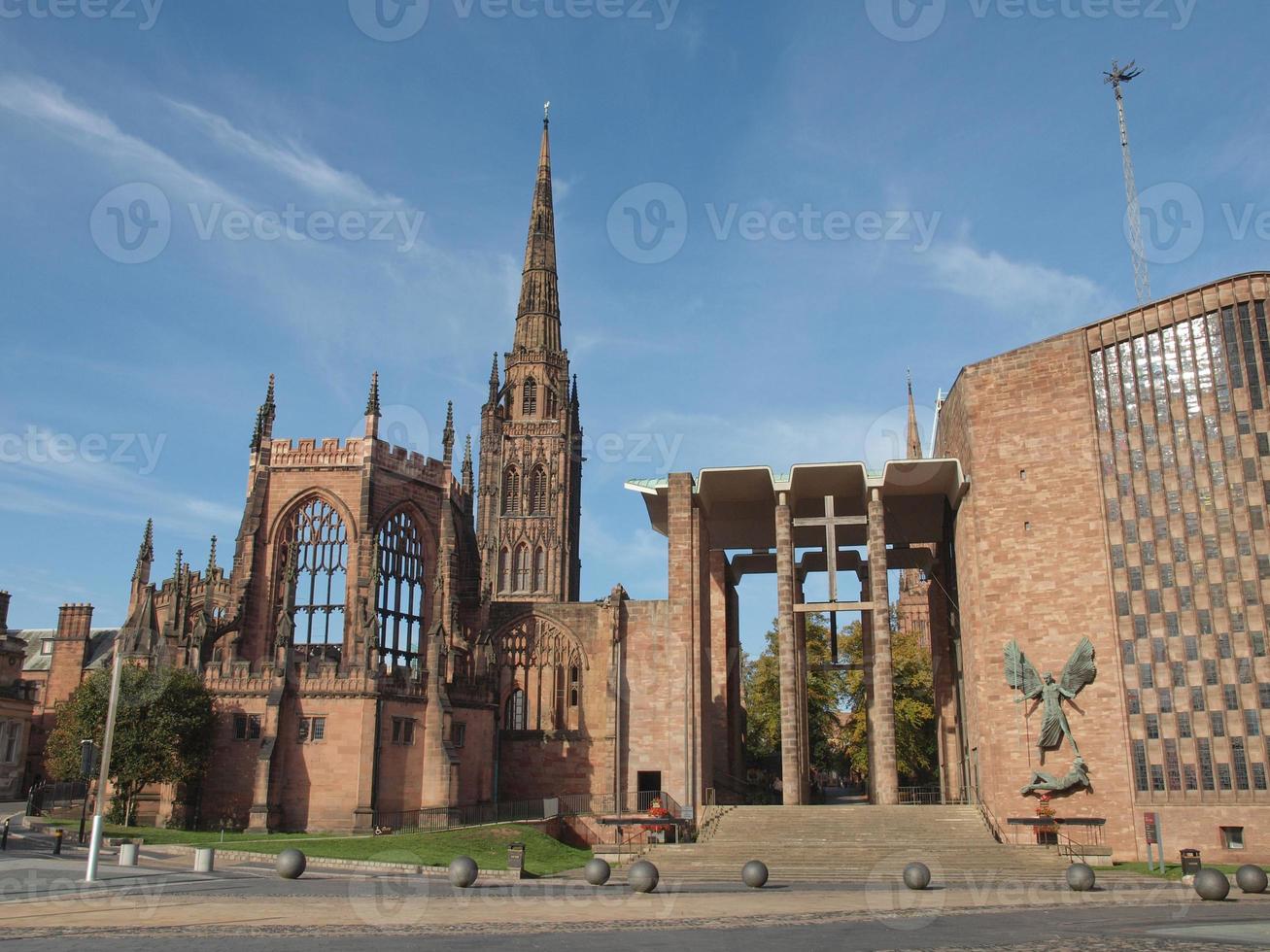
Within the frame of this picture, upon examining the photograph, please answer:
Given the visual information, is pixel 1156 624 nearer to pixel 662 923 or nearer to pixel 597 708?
pixel 597 708

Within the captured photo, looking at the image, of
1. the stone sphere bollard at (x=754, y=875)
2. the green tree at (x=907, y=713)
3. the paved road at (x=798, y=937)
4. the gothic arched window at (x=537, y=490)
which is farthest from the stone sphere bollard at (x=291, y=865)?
the gothic arched window at (x=537, y=490)

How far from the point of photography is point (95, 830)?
2392cm

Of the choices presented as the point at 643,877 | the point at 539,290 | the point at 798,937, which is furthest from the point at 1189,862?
the point at 539,290

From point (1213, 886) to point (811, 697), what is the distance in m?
40.9

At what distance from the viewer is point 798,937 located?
58.1 ft

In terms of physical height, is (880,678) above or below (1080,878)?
above

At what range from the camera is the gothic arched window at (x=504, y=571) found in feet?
300

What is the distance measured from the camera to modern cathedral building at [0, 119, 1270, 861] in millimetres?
40031

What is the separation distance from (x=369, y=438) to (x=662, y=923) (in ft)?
113

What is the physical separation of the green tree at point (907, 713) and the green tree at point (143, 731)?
33532 millimetres

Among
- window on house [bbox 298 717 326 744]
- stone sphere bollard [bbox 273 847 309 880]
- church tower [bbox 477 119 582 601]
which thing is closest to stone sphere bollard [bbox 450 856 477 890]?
stone sphere bollard [bbox 273 847 309 880]

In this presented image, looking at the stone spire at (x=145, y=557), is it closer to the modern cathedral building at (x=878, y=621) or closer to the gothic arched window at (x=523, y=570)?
the modern cathedral building at (x=878, y=621)

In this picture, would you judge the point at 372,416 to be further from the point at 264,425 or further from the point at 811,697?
Answer: the point at 811,697

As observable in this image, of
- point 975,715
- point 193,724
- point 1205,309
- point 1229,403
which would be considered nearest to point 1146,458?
point 1229,403
